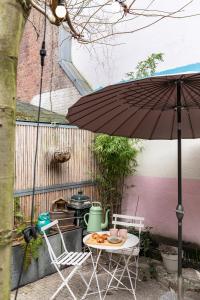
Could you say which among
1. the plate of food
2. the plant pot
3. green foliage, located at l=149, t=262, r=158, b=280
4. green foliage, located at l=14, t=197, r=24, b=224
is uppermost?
green foliage, located at l=14, t=197, r=24, b=224

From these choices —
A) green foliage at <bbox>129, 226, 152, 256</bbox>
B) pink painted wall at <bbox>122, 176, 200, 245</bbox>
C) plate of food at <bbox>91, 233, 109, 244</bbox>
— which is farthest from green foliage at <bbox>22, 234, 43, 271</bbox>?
pink painted wall at <bbox>122, 176, 200, 245</bbox>

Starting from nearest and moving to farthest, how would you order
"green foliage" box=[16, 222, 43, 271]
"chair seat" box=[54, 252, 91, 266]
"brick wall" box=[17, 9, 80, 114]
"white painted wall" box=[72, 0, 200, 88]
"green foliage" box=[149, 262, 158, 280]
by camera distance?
"chair seat" box=[54, 252, 91, 266]
"green foliage" box=[16, 222, 43, 271]
"green foliage" box=[149, 262, 158, 280]
"white painted wall" box=[72, 0, 200, 88]
"brick wall" box=[17, 9, 80, 114]

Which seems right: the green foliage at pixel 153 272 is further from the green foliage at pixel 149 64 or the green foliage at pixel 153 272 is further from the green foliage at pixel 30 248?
the green foliage at pixel 149 64

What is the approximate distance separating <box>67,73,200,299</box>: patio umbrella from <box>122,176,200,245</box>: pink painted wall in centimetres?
172

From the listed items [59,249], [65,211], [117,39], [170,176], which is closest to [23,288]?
[59,249]

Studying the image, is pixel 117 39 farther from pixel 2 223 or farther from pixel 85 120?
pixel 2 223

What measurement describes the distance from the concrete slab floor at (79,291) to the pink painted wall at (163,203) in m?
1.17

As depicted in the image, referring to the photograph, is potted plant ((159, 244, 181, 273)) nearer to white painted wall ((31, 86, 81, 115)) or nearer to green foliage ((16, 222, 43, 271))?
green foliage ((16, 222, 43, 271))

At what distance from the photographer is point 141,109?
3.43 meters

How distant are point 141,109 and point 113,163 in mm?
2734

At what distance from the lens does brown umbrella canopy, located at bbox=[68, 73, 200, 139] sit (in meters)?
2.77

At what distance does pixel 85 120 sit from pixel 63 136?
92.7 inches

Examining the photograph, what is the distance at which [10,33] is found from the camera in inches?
29.4

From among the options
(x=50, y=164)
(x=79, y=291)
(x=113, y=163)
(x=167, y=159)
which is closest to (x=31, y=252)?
(x=79, y=291)
